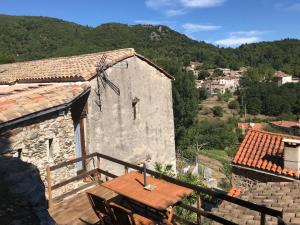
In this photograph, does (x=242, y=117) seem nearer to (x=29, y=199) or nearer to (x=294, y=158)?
(x=294, y=158)

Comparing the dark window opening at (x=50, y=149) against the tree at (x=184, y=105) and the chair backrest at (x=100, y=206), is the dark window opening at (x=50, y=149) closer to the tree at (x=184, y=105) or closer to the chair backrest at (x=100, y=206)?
the chair backrest at (x=100, y=206)

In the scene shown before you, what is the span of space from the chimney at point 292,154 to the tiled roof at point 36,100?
6.82 m

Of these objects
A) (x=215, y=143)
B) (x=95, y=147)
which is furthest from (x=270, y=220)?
(x=215, y=143)

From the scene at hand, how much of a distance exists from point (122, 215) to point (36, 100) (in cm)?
478

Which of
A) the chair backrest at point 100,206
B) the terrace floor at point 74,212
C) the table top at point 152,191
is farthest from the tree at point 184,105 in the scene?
the chair backrest at point 100,206

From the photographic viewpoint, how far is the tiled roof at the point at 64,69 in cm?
1111

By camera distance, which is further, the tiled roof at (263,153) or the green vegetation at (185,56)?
the green vegetation at (185,56)

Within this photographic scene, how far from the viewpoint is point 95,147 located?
11.1m

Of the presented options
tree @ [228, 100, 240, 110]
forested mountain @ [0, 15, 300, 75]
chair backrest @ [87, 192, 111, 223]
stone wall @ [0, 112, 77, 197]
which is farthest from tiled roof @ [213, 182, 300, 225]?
tree @ [228, 100, 240, 110]

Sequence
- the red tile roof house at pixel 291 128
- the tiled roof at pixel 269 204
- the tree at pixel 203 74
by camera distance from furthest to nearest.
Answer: the tree at pixel 203 74
the red tile roof house at pixel 291 128
the tiled roof at pixel 269 204

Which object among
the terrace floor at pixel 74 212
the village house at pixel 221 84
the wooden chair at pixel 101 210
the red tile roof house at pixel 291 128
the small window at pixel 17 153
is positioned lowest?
the red tile roof house at pixel 291 128

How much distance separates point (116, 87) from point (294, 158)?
6.36m

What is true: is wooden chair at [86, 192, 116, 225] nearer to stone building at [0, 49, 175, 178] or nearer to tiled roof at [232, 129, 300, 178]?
stone building at [0, 49, 175, 178]

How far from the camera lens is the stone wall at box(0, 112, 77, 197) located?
7735 millimetres
